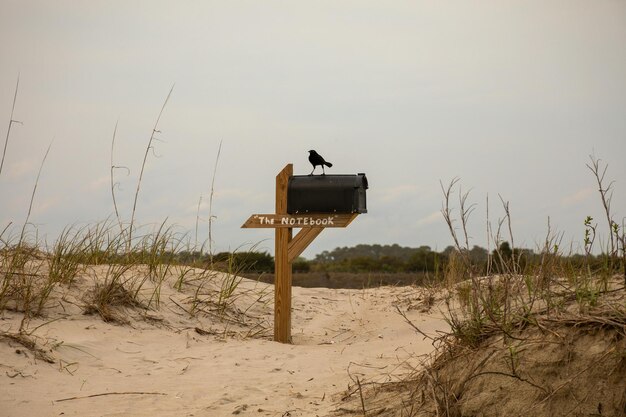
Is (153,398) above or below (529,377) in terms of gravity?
below

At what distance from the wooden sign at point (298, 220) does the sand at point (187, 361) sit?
1.21m

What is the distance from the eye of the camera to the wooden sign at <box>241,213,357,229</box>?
24.3 feet

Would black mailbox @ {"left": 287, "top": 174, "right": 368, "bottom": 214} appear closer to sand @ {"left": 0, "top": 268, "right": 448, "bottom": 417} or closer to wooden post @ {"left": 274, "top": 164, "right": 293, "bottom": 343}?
wooden post @ {"left": 274, "top": 164, "right": 293, "bottom": 343}

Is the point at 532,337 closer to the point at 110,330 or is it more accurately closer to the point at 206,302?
the point at 110,330

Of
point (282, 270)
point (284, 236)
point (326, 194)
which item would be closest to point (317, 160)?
point (326, 194)

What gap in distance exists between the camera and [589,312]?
385 cm

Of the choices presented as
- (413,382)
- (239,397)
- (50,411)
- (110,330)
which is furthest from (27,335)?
(413,382)

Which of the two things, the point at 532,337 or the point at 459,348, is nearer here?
the point at 532,337

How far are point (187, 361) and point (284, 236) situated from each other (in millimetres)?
1904

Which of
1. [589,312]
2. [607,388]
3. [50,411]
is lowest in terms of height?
[50,411]

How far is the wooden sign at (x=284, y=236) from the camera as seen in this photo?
756 centimetres

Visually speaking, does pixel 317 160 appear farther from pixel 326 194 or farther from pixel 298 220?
pixel 298 220

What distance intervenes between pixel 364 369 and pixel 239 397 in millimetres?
1175

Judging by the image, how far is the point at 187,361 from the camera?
20.6ft
